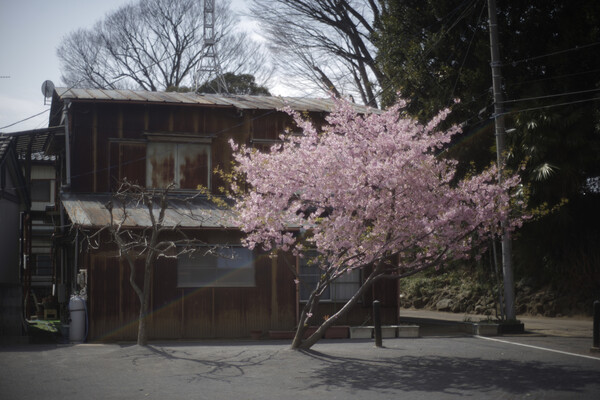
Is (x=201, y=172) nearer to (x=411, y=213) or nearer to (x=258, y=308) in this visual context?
(x=258, y=308)

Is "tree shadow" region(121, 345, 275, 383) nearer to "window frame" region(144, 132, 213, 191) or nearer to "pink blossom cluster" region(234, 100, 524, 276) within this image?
"pink blossom cluster" region(234, 100, 524, 276)

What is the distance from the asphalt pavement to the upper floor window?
6338 mm

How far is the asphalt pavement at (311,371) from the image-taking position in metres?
9.50

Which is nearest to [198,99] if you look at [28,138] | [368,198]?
[28,138]

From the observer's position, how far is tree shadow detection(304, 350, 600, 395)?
9812 mm

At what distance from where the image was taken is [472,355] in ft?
43.6

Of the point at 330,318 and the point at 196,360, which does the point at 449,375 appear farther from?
the point at 196,360

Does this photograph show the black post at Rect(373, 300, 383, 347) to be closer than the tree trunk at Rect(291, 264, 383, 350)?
No

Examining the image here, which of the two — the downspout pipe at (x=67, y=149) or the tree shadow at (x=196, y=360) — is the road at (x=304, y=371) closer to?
the tree shadow at (x=196, y=360)

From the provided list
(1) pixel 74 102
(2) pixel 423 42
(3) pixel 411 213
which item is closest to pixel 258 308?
(3) pixel 411 213

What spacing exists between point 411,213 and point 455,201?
1.03m

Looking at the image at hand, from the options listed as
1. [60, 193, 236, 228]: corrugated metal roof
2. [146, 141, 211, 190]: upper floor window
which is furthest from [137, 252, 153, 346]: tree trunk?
[146, 141, 211, 190]: upper floor window

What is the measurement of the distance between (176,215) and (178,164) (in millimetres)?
2785

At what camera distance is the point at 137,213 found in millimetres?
18297
